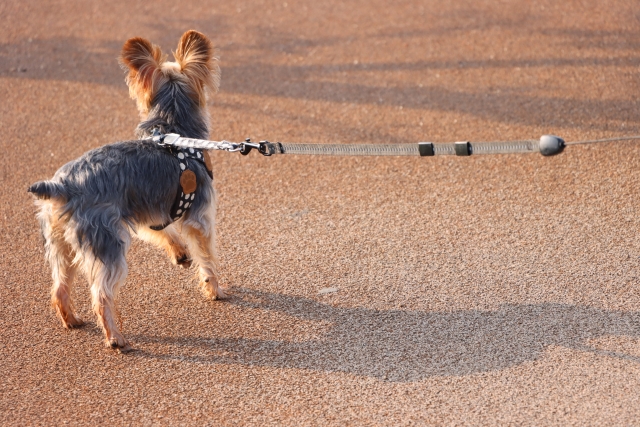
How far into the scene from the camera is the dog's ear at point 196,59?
5.49 metres

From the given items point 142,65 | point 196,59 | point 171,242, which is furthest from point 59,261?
point 196,59

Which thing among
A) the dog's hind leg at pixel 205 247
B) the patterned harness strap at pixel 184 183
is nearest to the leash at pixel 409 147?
the patterned harness strap at pixel 184 183

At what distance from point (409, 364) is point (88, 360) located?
2239 millimetres

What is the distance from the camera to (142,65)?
5340mm

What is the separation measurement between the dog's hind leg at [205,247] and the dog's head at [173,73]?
83 cm

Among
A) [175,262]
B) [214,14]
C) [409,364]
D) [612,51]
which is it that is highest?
[214,14]

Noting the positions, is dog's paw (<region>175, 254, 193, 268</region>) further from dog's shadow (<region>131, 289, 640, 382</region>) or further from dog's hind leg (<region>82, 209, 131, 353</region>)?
dog's hind leg (<region>82, 209, 131, 353</region>)

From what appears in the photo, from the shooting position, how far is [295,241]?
6.49m

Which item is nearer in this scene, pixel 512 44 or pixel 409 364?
pixel 409 364

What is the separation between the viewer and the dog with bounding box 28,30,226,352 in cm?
484

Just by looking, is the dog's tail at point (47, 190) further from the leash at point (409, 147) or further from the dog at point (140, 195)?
the leash at point (409, 147)

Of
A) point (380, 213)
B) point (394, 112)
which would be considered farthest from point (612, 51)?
point (380, 213)

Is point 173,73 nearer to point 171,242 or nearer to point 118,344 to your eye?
point 171,242

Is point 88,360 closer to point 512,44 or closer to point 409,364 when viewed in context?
point 409,364
